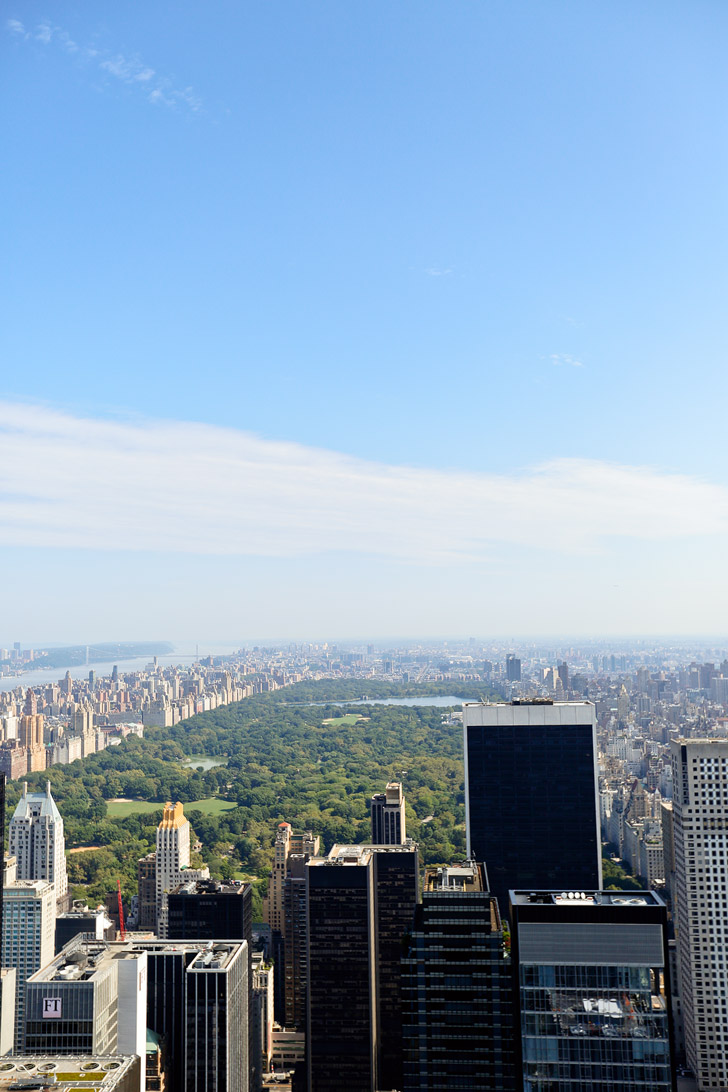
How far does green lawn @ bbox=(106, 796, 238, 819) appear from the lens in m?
15.2

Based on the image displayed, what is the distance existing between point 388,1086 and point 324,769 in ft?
34.9

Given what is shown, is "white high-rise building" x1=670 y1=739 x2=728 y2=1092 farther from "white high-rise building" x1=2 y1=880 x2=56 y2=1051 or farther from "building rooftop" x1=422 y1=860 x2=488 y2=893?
"white high-rise building" x1=2 y1=880 x2=56 y2=1051

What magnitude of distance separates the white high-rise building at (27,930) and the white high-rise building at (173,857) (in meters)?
2.06

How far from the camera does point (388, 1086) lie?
7.19 metres

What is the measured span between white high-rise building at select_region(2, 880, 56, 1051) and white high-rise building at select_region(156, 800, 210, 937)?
2.06 meters

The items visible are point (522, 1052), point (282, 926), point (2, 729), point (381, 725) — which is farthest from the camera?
point (381, 725)

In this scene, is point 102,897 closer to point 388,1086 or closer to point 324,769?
point 388,1086

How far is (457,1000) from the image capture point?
4590mm

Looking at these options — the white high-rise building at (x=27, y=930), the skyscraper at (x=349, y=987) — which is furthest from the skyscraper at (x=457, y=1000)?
the white high-rise building at (x=27, y=930)

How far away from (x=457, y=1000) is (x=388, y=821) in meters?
7.14

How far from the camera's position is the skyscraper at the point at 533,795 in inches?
333

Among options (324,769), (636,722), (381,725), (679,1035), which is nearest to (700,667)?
(636,722)

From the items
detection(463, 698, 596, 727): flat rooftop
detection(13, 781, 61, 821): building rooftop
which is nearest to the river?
detection(13, 781, 61, 821): building rooftop

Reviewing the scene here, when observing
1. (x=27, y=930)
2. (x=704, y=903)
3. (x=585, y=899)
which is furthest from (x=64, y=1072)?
(x=27, y=930)
